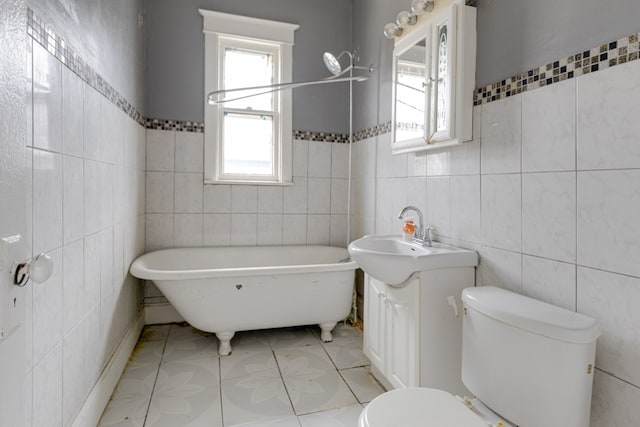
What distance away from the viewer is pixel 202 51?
292 centimetres

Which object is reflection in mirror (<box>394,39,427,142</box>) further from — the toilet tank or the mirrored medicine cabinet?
the toilet tank

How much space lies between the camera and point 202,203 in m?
2.97

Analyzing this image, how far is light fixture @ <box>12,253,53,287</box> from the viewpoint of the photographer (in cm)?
62

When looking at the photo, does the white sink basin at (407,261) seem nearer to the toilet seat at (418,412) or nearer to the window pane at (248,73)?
the toilet seat at (418,412)

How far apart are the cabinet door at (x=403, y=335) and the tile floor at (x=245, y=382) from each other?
278 millimetres

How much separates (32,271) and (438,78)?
184 cm

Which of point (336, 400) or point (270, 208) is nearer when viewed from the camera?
point (336, 400)

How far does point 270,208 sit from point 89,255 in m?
1.64

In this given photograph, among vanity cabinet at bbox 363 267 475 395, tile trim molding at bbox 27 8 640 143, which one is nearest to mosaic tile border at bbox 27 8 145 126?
tile trim molding at bbox 27 8 640 143

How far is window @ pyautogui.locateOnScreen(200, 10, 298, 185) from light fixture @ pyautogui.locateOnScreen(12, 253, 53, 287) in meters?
2.38

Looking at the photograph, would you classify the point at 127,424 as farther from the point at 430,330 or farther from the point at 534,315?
the point at 534,315

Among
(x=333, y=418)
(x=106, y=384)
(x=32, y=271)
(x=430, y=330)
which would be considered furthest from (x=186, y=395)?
(x=32, y=271)

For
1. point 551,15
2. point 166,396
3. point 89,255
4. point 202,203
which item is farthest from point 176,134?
point 551,15

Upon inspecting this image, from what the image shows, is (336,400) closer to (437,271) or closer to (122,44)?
(437,271)
